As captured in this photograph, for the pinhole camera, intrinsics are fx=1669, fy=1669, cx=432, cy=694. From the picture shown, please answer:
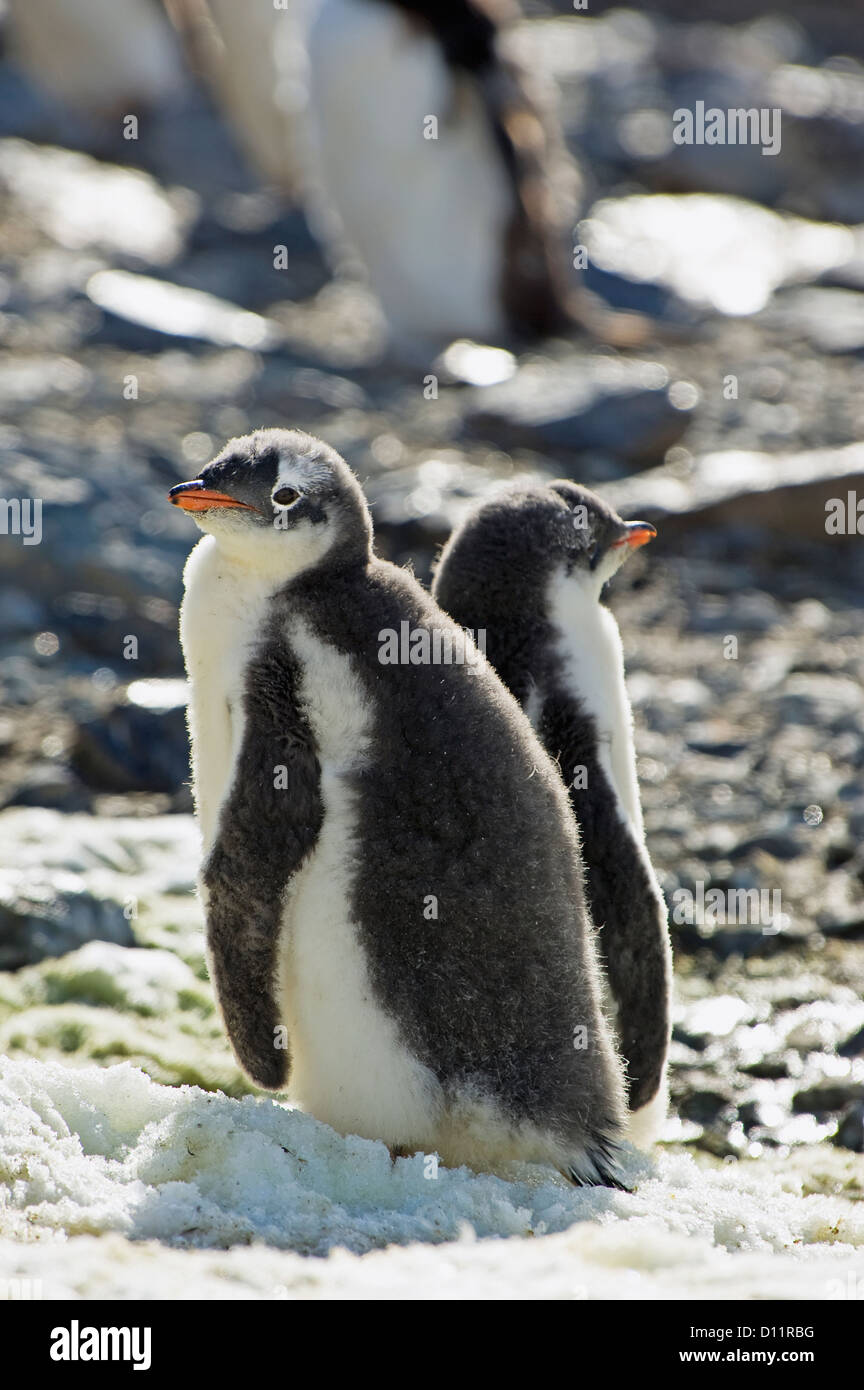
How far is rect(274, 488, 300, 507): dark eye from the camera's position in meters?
3.11

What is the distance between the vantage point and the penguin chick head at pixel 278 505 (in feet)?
10.2

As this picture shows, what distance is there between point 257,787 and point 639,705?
129 inches

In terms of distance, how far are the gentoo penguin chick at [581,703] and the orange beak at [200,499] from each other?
74 centimetres

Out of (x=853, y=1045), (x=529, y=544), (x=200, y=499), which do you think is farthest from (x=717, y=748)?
(x=200, y=499)

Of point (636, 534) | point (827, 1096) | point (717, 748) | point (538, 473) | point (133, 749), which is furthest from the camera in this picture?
point (538, 473)

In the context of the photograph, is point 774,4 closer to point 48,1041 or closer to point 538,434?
point 538,434

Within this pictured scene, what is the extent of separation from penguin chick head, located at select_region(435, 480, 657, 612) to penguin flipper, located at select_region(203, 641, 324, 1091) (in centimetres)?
71

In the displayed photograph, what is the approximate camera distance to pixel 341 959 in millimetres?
3025

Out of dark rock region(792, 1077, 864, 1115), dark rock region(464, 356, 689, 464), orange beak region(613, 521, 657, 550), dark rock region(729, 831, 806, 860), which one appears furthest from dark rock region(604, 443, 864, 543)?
dark rock region(792, 1077, 864, 1115)

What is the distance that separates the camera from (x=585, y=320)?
10.3 metres

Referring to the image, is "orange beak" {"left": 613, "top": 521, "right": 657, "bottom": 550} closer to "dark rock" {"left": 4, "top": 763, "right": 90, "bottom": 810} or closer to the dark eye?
the dark eye

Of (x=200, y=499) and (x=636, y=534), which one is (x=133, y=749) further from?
(x=200, y=499)

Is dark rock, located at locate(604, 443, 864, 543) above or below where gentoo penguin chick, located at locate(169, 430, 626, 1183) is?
above

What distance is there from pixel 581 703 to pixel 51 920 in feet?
4.86
